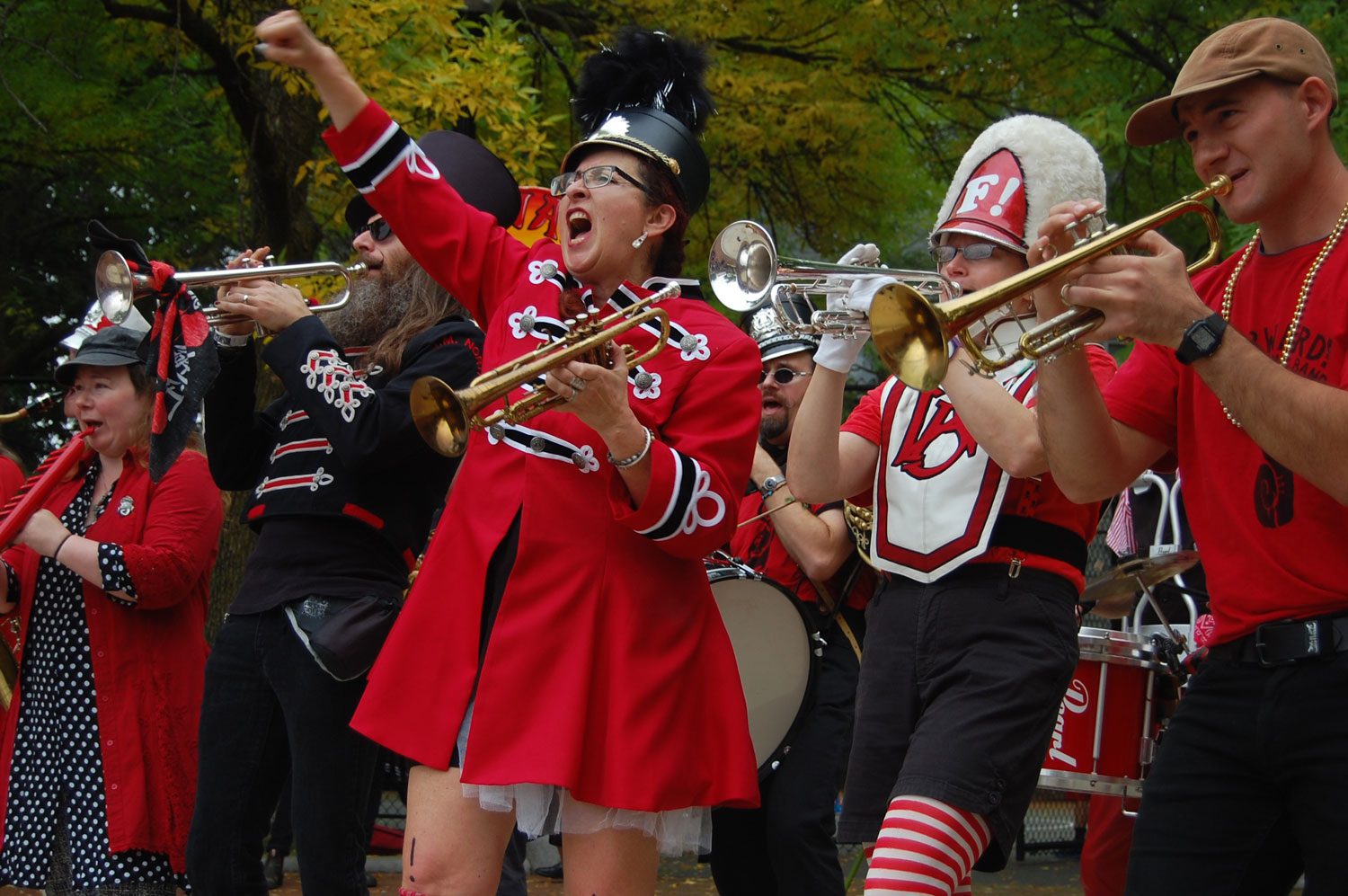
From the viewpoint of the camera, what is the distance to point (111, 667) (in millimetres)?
5133

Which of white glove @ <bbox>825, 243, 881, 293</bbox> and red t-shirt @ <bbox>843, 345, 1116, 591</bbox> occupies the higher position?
white glove @ <bbox>825, 243, 881, 293</bbox>

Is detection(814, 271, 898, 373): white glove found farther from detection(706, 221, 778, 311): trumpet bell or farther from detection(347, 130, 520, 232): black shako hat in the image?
detection(347, 130, 520, 232): black shako hat

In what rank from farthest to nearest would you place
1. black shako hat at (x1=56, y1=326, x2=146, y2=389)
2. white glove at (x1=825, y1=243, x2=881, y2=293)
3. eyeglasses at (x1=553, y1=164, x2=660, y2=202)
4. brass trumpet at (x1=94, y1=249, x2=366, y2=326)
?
black shako hat at (x1=56, y1=326, x2=146, y2=389), brass trumpet at (x1=94, y1=249, x2=366, y2=326), white glove at (x1=825, y1=243, x2=881, y2=293), eyeglasses at (x1=553, y1=164, x2=660, y2=202)

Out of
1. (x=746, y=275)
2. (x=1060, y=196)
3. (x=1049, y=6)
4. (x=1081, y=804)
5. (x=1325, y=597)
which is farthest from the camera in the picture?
(x=1049, y=6)

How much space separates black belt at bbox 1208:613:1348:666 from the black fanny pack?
7.19 ft

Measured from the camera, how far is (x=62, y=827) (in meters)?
5.06

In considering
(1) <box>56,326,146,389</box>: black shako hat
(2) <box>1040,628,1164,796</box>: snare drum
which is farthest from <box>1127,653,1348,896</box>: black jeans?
(1) <box>56,326,146,389</box>: black shako hat

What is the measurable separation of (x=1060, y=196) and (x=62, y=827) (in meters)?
3.85

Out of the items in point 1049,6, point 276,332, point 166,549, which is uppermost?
point 1049,6

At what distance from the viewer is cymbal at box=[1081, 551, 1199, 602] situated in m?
5.66

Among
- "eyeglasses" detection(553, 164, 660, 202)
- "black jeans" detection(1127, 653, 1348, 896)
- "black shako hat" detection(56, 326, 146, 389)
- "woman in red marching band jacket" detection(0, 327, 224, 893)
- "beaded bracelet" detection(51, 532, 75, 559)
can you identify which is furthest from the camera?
"black shako hat" detection(56, 326, 146, 389)

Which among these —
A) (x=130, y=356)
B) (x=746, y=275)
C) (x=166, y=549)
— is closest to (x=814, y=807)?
(x=746, y=275)

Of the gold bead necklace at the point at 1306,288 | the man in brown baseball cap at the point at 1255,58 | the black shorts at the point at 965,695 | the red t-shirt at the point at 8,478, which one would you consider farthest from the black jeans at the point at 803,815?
the red t-shirt at the point at 8,478

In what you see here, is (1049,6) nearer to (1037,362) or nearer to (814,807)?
(814,807)
